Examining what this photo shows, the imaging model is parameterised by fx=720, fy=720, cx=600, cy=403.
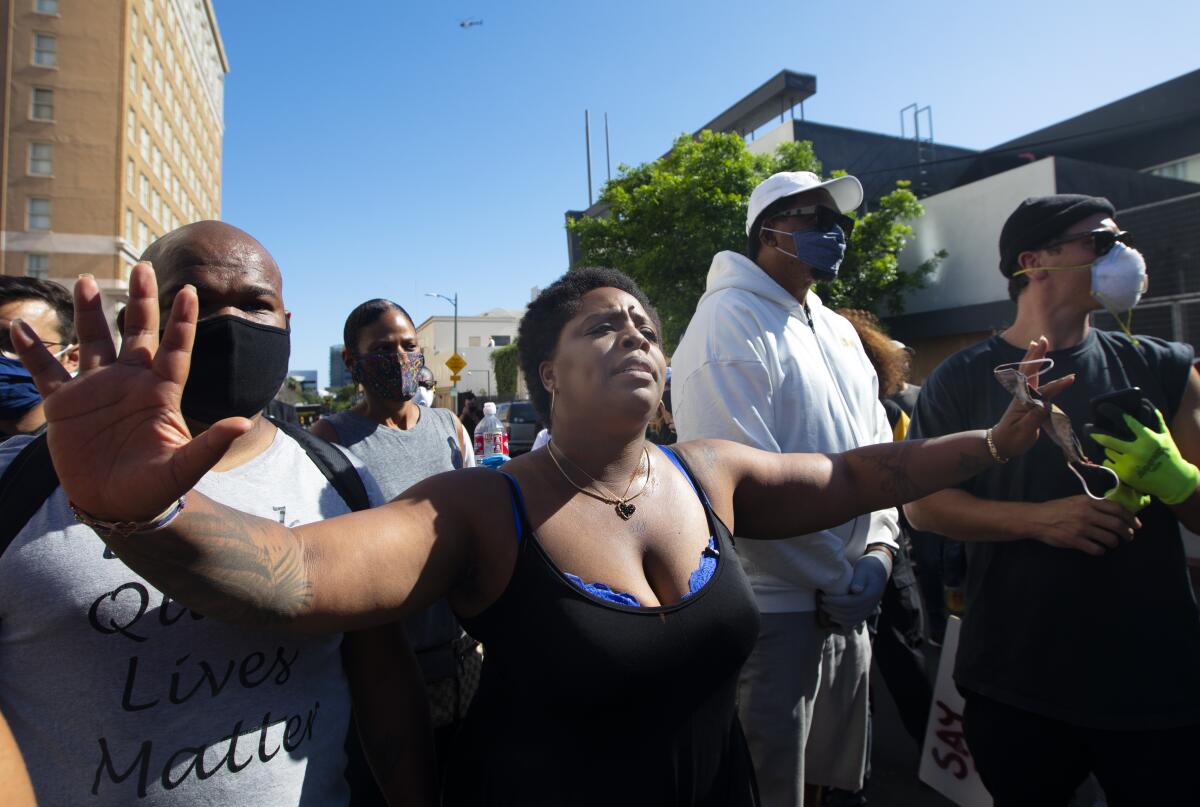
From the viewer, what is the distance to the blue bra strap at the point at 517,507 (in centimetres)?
158

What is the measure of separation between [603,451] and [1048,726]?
1591 mm

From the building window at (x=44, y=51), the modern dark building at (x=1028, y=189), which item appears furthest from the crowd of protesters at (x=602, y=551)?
the building window at (x=44, y=51)

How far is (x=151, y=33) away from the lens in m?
42.7

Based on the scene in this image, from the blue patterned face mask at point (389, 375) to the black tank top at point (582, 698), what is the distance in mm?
1933

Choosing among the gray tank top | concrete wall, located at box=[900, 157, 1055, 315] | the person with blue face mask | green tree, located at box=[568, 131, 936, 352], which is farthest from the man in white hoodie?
concrete wall, located at box=[900, 157, 1055, 315]

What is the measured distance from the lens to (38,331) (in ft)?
9.01

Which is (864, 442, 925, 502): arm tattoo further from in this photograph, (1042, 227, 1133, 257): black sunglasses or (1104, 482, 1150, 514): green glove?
(1042, 227, 1133, 257): black sunglasses

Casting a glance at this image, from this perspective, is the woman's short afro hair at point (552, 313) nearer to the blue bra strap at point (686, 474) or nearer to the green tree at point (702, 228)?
the blue bra strap at point (686, 474)

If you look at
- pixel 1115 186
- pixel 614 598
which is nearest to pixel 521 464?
pixel 614 598

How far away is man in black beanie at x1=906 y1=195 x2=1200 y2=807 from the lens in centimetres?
206

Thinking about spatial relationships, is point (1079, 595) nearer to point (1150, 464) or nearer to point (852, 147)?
point (1150, 464)

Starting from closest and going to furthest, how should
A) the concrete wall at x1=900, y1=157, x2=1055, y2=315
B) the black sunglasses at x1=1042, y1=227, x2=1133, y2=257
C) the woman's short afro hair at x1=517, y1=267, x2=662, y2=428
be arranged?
the woman's short afro hair at x1=517, y1=267, x2=662, y2=428 < the black sunglasses at x1=1042, y1=227, x2=1133, y2=257 < the concrete wall at x1=900, y1=157, x2=1055, y2=315

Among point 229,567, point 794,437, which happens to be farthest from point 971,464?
point 229,567

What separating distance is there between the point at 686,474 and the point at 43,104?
1903 inches
